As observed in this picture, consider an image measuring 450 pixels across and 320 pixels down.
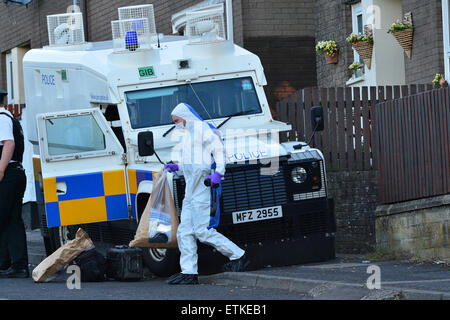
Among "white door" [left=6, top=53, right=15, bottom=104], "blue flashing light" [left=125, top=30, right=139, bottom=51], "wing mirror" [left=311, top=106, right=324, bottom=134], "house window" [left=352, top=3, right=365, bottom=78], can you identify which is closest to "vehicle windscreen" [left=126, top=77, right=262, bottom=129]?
"blue flashing light" [left=125, top=30, right=139, bottom=51]

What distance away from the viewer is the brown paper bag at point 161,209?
39.5 ft

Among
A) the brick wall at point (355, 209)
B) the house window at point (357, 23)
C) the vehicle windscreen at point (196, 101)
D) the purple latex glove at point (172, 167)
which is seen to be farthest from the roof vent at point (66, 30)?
the house window at point (357, 23)

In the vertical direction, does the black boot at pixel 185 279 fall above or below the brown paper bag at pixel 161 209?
below

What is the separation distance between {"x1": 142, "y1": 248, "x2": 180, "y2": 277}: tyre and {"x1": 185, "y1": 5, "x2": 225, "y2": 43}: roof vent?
270cm

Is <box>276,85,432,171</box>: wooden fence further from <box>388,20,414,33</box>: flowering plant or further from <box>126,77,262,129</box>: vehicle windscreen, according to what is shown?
<box>388,20,414,33</box>: flowering plant

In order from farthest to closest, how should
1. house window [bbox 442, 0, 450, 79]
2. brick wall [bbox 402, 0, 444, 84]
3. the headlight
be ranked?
1. brick wall [bbox 402, 0, 444, 84]
2. house window [bbox 442, 0, 450, 79]
3. the headlight

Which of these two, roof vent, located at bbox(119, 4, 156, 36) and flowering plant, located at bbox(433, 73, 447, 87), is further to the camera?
flowering plant, located at bbox(433, 73, 447, 87)

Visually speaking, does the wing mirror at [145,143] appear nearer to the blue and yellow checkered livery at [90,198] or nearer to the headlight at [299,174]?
the blue and yellow checkered livery at [90,198]

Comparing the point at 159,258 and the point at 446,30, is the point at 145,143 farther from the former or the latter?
the point at 446,30

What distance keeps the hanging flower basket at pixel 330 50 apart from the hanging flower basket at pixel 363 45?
1.10 metres
